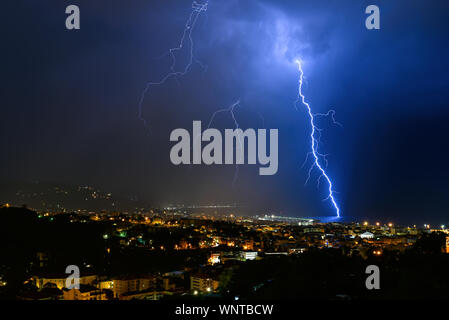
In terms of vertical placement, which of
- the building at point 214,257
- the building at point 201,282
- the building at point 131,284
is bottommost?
the building at point 214,257

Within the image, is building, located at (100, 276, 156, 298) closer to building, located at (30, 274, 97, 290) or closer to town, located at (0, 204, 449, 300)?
town, located at (0, 204, 449, 300)

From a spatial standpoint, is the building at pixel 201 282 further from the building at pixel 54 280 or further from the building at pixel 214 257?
the building at pixel 214 257

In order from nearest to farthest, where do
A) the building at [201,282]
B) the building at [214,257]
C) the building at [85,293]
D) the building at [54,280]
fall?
1. the building at [201,282]
2. the building at [85,293]
3. the building at [54,280]
4. the building at [214,257]

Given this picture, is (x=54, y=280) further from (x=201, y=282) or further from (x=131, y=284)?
(x=201, y=282)

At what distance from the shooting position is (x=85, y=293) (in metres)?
12.5

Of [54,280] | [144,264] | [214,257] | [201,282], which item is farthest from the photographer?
[214,257]

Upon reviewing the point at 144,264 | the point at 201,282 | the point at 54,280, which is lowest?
the point at 144,264

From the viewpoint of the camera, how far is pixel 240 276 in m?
8.80

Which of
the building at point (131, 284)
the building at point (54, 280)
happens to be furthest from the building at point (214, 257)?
the building at point (54, 280)

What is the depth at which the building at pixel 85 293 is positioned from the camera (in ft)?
40.9

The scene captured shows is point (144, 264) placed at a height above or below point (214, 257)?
above

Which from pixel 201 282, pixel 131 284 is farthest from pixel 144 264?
pixel 201 282
